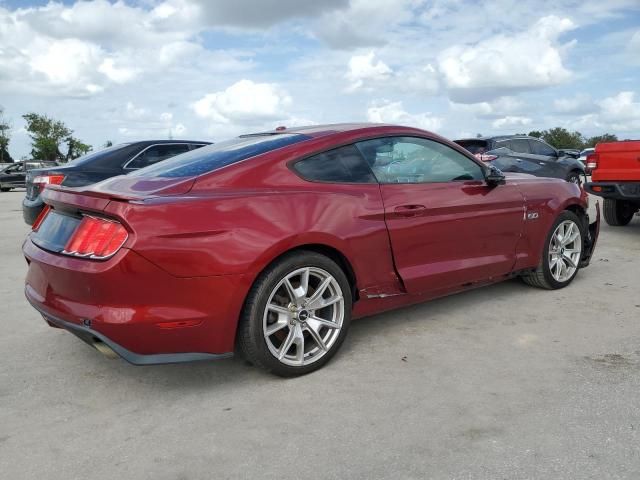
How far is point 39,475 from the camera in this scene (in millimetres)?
2510

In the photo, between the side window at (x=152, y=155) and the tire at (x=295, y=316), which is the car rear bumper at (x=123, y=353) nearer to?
the tire at (x=295, y=316)

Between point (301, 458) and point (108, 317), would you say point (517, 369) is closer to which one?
point (301, 458)

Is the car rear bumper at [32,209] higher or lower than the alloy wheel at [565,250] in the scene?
higher

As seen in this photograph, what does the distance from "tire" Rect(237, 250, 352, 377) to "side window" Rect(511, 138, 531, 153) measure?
1052 centimetres

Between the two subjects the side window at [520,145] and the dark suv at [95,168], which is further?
the side window at [520,145]

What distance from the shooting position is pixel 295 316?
3.45m

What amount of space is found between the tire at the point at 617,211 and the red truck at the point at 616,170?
82 cm

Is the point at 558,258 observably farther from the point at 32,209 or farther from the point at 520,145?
the point at 520,145

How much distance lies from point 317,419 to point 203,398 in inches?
27.1

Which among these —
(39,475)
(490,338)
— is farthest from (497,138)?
(39,475)

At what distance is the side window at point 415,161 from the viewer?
13.1ft

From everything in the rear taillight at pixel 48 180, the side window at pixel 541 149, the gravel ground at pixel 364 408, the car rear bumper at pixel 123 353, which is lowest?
the gravel ground at pixel 364 408

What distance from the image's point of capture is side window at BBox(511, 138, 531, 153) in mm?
13182

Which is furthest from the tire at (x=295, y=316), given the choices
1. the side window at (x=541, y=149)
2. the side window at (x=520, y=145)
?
the side window at (x=541, y=149)
